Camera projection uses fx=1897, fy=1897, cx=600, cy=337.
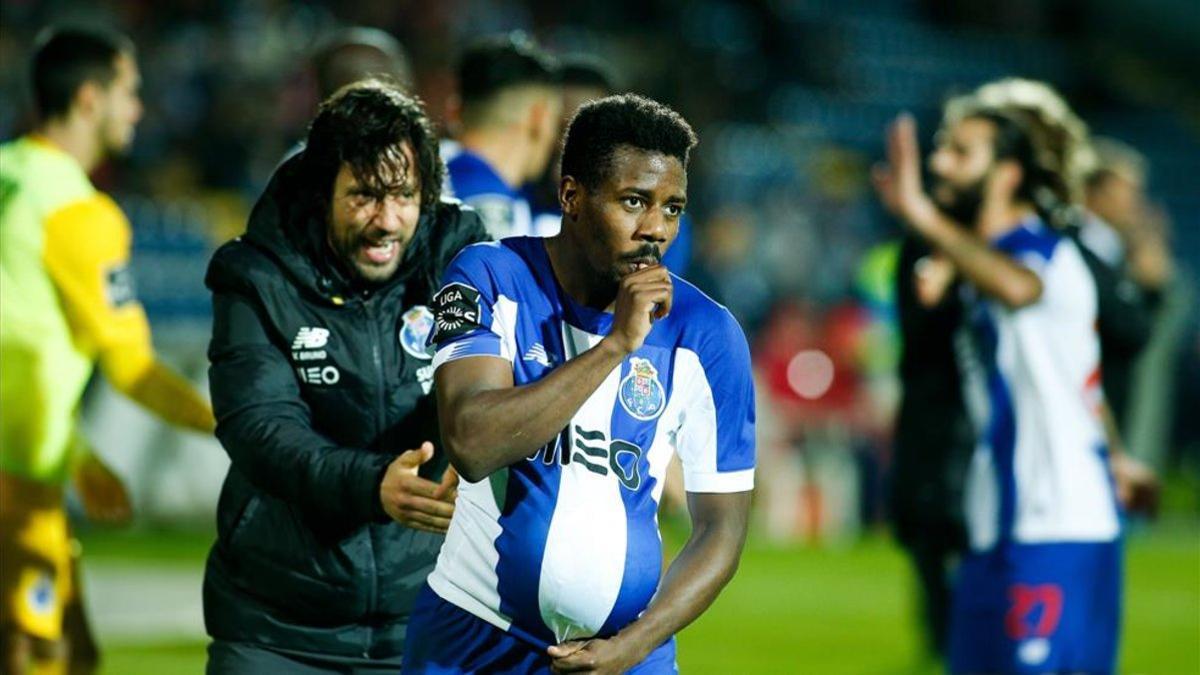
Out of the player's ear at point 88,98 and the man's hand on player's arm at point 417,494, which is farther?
the player's ear at point 88,98

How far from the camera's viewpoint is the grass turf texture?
387 inches

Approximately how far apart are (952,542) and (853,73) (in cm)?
1845

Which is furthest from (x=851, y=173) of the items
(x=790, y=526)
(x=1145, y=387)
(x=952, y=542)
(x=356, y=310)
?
(x=356, y=310)

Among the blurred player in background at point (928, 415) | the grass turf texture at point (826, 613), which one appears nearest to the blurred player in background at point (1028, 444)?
the blurred player in background at point (928, 415)

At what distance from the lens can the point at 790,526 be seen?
1616 cm

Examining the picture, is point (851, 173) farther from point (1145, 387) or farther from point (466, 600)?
point (466, 600)

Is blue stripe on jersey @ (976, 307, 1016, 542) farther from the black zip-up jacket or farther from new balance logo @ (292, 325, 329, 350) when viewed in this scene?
new balance logo @ (292, 325, 329, 350)

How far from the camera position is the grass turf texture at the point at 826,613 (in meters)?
9.84

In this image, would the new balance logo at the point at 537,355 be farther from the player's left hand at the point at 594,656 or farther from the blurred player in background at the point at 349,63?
the blurred player in background at the point at 349,63

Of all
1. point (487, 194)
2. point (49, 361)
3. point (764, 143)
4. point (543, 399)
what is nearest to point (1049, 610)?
point (487, 194)

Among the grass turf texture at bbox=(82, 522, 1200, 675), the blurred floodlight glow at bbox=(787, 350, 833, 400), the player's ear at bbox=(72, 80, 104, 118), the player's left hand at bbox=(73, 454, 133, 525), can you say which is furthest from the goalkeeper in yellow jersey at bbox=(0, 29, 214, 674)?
the blurred floodlight glow at bbox=(787, 350, 833, 400)

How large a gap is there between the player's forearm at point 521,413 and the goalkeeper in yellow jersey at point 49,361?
237 centimetres

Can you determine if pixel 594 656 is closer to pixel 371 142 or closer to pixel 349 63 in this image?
pixel 371 142

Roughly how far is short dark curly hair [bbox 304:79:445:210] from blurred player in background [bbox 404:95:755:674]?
20.3 inches
